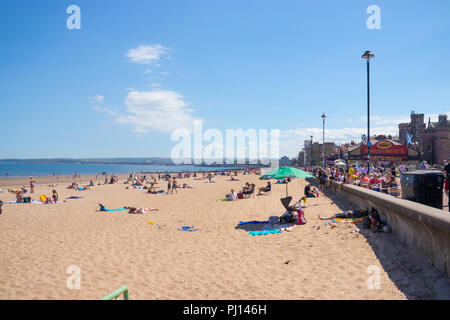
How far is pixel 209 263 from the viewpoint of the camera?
677 cm

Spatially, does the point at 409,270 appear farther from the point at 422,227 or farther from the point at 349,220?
the point at 349,220

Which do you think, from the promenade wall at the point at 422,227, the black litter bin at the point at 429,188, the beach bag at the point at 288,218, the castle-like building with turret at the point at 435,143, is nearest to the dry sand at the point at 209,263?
the promenade wall at the point at 422,227

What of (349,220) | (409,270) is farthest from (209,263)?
(349,220)

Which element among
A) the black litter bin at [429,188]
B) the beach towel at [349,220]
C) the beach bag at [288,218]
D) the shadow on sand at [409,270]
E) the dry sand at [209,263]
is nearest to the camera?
the shadow on sand at [409,270]

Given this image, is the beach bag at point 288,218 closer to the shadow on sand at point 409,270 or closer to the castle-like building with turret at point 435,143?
the shadow on sand at point 409,270

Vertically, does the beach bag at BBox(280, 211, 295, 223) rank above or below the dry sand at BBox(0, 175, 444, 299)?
above

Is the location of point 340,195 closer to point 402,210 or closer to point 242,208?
point 242,208

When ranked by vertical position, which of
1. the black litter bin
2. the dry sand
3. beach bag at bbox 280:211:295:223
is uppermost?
the black litter bin

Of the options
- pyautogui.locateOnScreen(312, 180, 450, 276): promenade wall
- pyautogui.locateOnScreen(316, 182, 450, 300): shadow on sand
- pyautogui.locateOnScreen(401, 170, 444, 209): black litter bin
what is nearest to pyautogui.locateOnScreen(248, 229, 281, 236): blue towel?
pyautogui.locateOnScreen(316, 182, 450, 300): shadow on sand

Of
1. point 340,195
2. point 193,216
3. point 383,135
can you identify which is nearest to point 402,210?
point 193,216

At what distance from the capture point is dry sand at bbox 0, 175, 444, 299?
5.15 metres

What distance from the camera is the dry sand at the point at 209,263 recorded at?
16.9 feet

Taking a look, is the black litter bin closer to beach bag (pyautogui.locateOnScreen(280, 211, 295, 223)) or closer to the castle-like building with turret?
beach bag (pyautogui.locateOnScreen(280, 211, 295, 223))

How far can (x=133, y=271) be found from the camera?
640cm
